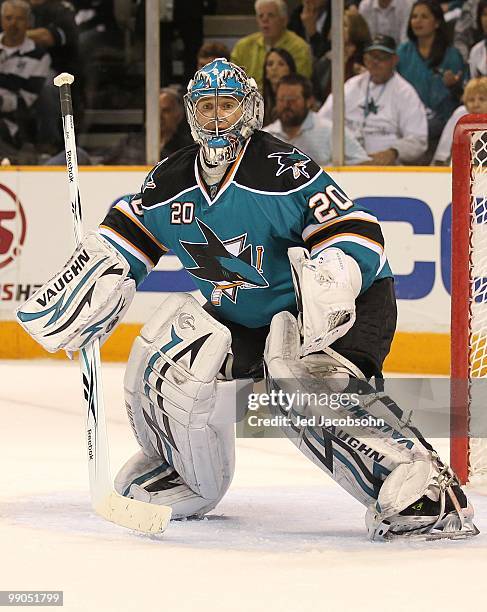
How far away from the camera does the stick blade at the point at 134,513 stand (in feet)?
9.46

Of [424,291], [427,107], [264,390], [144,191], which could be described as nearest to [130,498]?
[264,390]

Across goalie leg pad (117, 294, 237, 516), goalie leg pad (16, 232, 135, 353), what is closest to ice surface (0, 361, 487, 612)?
goalie leg pad (117, 294, 237, 516)

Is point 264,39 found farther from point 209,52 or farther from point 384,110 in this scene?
point 384,110

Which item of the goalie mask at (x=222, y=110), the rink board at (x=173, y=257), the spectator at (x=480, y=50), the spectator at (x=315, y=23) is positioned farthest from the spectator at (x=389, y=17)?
the goalie mask at (x=222, y=110)

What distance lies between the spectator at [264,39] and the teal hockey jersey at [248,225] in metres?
2.83

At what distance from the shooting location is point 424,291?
564 centimetres

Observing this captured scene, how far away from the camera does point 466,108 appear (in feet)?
18.8

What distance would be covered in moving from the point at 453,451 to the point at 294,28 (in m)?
2.65

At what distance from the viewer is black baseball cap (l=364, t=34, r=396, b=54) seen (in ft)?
19.2

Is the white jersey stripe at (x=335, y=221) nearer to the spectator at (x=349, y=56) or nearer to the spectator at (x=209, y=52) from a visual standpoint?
the spectator at (x=349, y=56)

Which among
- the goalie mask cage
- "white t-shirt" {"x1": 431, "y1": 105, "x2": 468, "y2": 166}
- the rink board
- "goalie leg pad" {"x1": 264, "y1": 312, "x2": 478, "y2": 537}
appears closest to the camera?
"goalie leg pad" {"x1": 264, "y1": 312, "x2": 478, "y2": 537}

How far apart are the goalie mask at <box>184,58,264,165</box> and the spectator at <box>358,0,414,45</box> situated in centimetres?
284

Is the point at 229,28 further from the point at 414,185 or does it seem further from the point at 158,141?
the point at 414,185

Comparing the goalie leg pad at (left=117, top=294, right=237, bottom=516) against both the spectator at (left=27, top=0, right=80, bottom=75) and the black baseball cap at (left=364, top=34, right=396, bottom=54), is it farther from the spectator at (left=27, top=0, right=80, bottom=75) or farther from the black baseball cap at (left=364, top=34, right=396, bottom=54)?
the spectator at (left=27, top=0, right=80, bottom=75)
